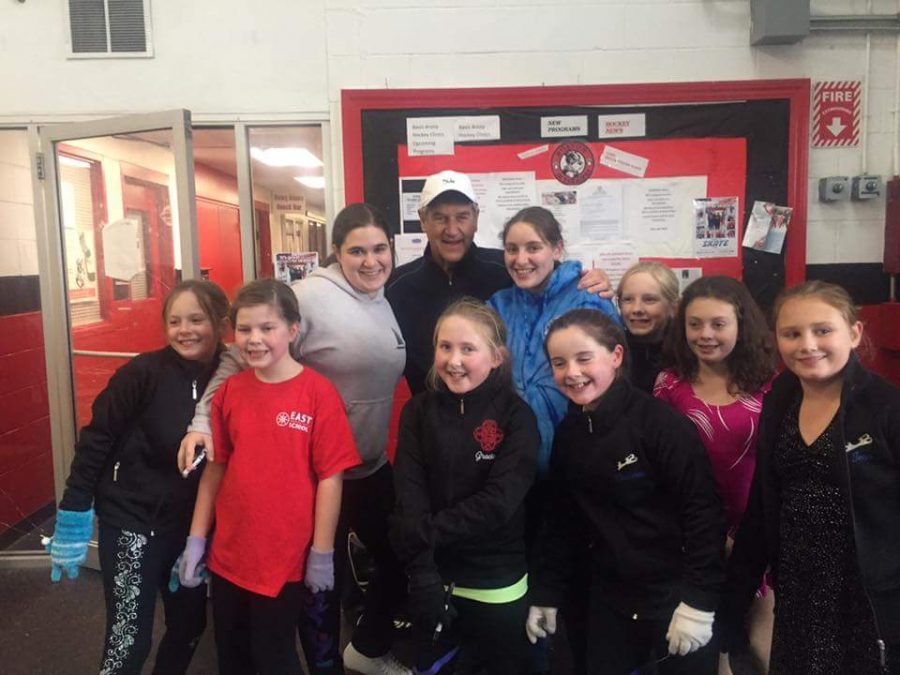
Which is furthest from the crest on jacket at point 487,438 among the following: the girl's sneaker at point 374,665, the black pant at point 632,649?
the girl's sneaker at point 374,665

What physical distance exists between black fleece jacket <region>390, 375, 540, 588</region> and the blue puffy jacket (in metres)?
0.10

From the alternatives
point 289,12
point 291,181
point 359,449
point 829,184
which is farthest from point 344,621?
point 829,184

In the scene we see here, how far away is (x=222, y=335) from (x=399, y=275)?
2.11 ft

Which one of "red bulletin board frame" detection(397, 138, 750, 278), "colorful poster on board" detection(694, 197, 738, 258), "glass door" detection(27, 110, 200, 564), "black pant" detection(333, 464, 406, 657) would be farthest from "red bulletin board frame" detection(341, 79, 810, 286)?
"black pant" detection(333, 464, 406, 657)

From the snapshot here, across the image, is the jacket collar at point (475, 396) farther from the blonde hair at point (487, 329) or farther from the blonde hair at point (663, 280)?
the blonde hair at point (663, 280)

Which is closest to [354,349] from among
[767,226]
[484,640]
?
[484,640]

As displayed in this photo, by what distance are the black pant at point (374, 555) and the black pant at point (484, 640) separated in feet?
1.14

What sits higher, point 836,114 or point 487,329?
point 836,114

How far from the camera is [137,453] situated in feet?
5.81

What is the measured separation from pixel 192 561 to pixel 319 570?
0.36 meters

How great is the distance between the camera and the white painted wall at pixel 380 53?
2904 mm

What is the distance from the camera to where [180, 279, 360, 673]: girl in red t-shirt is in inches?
64.4

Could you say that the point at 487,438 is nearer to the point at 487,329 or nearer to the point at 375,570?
the point at 487,329

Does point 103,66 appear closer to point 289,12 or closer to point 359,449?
point 289,12
